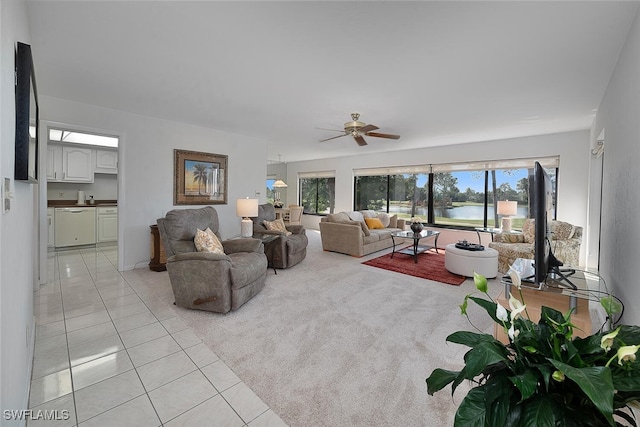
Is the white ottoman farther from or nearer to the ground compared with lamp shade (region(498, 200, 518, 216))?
nearer to the ground

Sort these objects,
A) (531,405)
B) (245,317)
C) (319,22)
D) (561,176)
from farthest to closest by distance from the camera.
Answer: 1. (561,176)
2. (245,317)
3. (319,22)
4. (531,405)

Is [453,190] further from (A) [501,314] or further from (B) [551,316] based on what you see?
(A) [501,314]

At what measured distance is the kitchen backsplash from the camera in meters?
5.83

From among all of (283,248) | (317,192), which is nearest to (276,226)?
(283,248)

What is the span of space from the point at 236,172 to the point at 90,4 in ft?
12.2

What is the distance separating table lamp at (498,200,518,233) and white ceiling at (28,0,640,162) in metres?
1.61

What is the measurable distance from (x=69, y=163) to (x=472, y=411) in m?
7.58

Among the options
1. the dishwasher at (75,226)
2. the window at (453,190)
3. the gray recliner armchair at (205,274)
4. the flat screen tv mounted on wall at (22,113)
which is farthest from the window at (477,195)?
the dishwasher at (75,226)

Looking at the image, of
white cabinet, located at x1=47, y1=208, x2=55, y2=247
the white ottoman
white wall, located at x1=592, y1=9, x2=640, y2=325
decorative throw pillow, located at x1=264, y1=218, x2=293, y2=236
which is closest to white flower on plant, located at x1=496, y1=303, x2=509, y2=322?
white wall, located at x1=592, y1=9, x2=640, y2=325

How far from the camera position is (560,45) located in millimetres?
2217

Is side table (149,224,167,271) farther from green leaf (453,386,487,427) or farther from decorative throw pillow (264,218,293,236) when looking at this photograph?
green leaf (453,386,487,427)

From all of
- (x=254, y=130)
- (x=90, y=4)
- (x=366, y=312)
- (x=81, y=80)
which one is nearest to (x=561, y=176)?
(x=366, y=312)

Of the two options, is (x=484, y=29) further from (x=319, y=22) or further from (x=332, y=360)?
(x=332, y=360)

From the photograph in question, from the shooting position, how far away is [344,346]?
2.20m
